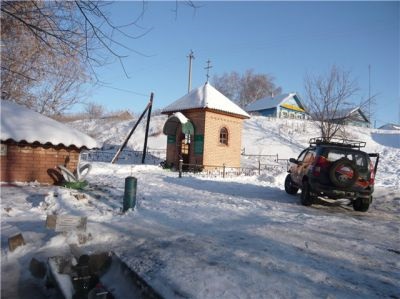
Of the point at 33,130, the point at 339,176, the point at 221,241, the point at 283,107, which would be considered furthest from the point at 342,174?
the point at 283,107

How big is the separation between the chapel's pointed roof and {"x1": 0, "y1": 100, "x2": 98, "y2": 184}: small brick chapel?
36.3 ft

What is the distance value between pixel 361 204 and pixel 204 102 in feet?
45.9

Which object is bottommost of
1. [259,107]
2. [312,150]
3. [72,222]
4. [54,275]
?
[54,275]

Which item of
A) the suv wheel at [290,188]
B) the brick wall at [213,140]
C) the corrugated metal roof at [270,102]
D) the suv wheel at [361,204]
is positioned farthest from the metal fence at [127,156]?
the corrugated metal roof at [270,102]

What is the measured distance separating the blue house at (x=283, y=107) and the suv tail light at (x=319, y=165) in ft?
158

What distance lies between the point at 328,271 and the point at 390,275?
822 millimetres

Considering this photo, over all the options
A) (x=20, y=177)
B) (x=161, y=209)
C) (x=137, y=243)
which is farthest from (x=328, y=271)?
(x=20, y=177)

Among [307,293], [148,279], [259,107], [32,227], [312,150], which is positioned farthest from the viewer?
[259,107]

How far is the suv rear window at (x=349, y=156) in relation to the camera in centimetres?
1029

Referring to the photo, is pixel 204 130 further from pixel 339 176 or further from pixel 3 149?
pixel 339 176

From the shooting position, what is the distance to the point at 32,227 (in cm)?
667

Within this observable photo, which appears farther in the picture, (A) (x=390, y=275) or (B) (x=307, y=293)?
(A) (x=390, y=275)

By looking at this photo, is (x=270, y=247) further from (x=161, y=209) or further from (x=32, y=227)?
(x=32, y=227)

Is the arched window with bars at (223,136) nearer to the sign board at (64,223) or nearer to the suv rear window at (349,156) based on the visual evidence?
the suv rear window at (349,156)
